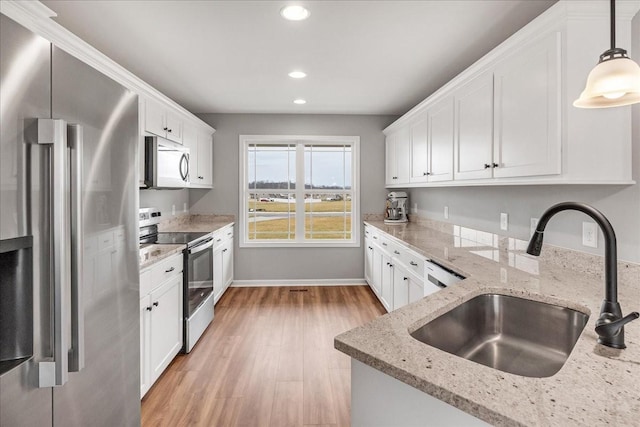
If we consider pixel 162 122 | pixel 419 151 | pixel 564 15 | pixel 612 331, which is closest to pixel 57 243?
pixel 612 331

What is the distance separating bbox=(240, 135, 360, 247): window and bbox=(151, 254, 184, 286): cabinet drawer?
2311 millimetres

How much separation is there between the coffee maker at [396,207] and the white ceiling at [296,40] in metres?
1.40

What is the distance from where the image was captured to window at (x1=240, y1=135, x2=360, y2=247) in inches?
201

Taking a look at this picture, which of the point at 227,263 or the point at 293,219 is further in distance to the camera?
the point at 293,219

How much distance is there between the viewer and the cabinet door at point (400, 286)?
305cm

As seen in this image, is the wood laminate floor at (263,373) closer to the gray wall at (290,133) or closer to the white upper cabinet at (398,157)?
the gray wall at (290,133)

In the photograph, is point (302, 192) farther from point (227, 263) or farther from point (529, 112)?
point (529, 112)

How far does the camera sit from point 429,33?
2.47 meters

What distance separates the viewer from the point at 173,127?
11.6 ft

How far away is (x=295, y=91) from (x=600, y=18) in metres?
2.82

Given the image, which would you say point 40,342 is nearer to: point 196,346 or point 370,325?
point 370,325

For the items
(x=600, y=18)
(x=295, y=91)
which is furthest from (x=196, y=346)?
(x=600, y=18)

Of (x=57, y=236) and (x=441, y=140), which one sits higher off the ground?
(x=441, y=140)

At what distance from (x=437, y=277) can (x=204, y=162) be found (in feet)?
11.1
